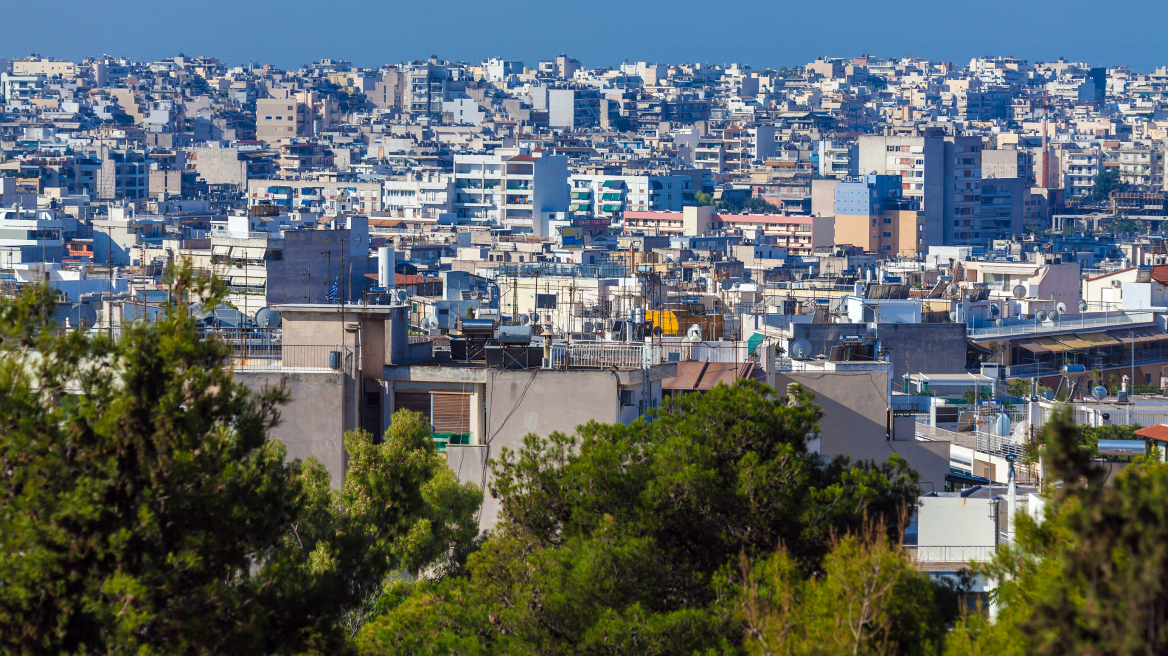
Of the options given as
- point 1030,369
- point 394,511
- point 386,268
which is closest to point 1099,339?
point 1030,369

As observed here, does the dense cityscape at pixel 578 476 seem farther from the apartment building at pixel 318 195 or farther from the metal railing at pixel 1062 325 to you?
the apartment building at pixel 318 195

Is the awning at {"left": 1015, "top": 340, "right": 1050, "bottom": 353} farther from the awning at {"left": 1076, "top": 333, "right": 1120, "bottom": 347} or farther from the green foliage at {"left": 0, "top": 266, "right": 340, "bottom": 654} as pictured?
the green foliage at {"left": 0, "top": 266, "right": 340, "bottom": 654}

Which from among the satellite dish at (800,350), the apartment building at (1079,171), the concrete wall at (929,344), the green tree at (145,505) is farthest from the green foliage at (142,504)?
the apartment building at (1079,171)

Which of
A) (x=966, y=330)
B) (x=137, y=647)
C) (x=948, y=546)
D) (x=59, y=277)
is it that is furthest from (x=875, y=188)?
(x=137, y=647)

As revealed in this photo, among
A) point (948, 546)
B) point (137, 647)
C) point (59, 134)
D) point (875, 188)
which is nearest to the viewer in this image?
point (137, 647)

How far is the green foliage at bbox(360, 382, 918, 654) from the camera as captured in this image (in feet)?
25.2

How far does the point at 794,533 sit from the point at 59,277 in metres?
29.8

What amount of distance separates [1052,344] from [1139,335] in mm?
2632

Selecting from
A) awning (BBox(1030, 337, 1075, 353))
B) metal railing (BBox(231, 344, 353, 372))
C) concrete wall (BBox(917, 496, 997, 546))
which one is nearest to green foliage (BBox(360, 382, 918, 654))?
concrete wall (BBox(917, 496, 997, 546))

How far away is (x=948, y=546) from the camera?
10133 millimetres

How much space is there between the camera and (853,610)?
248 inches

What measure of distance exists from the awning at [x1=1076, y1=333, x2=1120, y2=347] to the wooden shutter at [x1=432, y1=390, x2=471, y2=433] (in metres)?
18.2

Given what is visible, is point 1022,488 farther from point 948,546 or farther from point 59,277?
point 59,277

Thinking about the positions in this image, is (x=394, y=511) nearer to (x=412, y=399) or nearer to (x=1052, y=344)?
(x=412, y=399)
